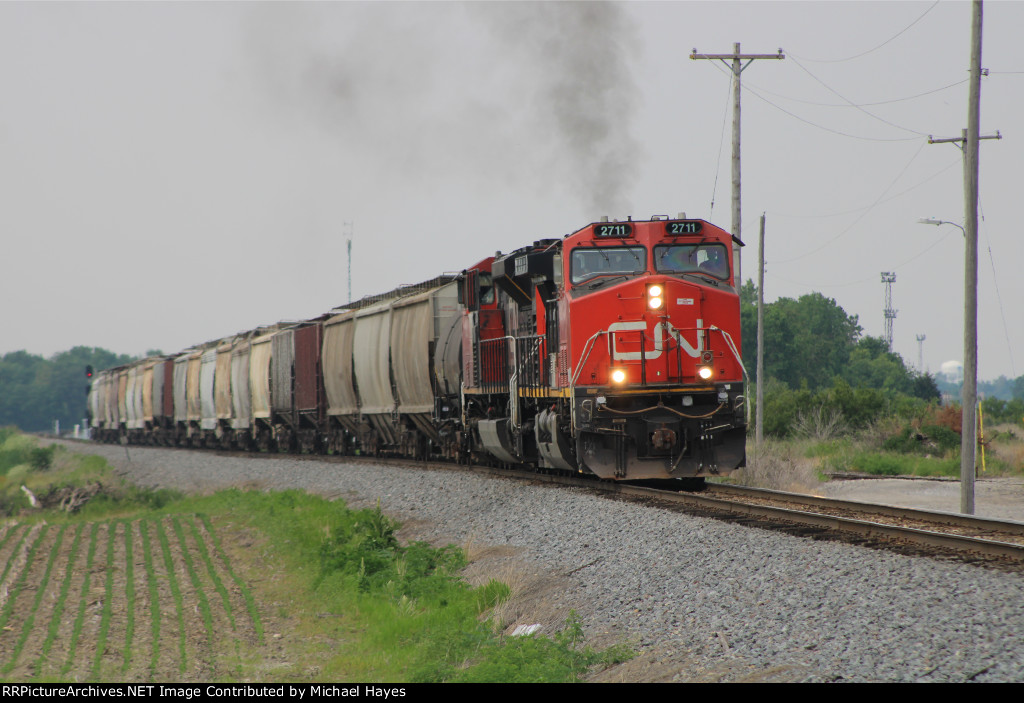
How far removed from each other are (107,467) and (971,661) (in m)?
36.1

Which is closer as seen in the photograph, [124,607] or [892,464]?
[124,607]

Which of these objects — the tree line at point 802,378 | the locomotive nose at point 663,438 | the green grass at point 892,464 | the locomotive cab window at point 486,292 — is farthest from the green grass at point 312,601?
the tree line at point 802,378

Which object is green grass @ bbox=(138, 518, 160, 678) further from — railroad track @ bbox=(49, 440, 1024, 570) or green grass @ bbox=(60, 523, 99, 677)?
railroad track @ bbox=(49, 440, 1024, 570)

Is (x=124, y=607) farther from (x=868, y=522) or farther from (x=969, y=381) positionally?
(x=969, y=381)

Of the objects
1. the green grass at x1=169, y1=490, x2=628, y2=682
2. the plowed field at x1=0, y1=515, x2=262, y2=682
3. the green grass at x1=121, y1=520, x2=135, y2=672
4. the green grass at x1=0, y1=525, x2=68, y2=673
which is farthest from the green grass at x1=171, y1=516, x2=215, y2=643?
the green grass at x1=0, y1=525, x2=68, y2=673

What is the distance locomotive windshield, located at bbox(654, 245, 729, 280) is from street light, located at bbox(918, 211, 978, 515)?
453 cm

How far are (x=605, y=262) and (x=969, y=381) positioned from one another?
650cm

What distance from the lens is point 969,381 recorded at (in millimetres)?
16078

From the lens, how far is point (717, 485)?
15.5 m

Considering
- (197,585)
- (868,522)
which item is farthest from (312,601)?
(868,522)

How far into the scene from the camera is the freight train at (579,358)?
13914mm

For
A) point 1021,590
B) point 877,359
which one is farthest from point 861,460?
point 877,359

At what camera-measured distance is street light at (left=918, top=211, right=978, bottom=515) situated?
611 inches

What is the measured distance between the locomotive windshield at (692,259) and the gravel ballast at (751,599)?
3.52 metres
